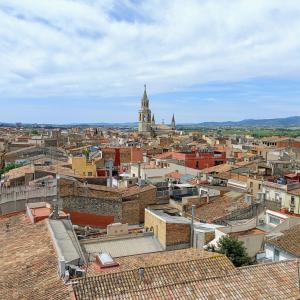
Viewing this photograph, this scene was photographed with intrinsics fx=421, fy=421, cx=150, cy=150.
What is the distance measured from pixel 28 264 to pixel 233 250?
9564 mm

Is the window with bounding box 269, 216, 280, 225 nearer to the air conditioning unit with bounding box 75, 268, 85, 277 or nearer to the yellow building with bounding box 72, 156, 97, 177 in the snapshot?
the air conditioning unit with bounding box 75, 268, 85, 277

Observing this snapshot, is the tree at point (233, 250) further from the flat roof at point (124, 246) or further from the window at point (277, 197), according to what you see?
the window at point (277, 197)

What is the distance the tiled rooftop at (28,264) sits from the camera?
13105 millimetres

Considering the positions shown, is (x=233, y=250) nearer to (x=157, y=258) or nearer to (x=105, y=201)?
(x=157, y=258)

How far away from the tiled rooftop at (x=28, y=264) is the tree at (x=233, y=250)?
8.11 metres

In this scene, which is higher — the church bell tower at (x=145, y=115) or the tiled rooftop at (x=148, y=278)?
the church bell tower at (x=145, y=115)

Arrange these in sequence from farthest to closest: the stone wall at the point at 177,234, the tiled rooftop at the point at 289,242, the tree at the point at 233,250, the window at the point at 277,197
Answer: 1. the window at the point at 277,197
2. the stone wall at the point at 177,234
3. the tree at the point at 233,250
4. the tiled rooftop at the point at 289,242

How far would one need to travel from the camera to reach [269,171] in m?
42.6

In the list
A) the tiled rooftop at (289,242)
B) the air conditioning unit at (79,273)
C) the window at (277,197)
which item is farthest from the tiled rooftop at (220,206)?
the air conditioning unit at (79,273)

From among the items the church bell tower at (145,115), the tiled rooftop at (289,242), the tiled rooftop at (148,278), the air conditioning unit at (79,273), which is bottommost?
the tiled rooftop at (289,242)

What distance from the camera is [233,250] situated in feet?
65.7

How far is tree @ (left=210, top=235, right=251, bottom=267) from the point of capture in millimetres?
19875

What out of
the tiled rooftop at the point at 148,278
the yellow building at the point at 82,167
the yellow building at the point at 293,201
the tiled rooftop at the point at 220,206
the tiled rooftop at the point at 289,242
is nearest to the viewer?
the tiled rooftop at the point at 148,278

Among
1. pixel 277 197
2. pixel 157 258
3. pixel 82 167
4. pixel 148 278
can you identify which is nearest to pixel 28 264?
pixel 157 258
